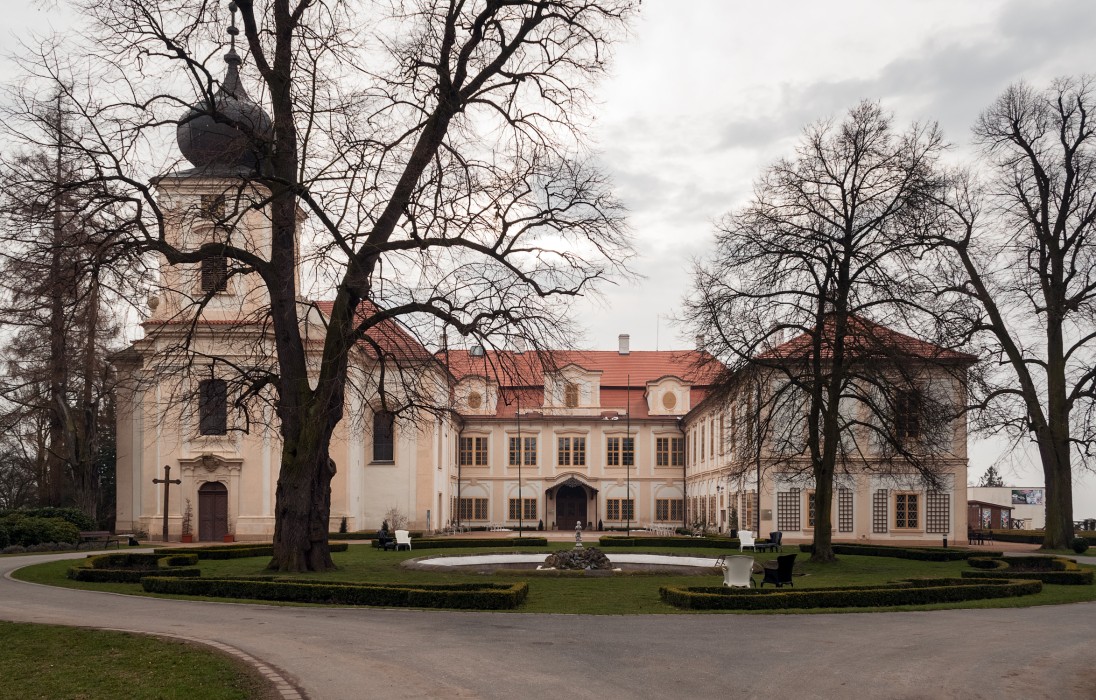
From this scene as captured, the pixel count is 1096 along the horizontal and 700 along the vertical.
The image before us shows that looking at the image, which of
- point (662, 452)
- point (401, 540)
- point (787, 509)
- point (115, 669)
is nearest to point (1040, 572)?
point (115, 669)

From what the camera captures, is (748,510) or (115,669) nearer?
(115,669)

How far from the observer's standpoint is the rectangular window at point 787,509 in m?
45.3

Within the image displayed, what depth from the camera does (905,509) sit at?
45531 millimetres

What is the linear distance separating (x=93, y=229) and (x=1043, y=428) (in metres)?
30.0

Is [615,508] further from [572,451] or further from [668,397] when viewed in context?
[668,397]

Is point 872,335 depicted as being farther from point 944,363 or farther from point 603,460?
point 603,460

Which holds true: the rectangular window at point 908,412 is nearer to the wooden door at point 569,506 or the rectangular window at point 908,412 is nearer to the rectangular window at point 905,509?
the rectangular window at point 905,509

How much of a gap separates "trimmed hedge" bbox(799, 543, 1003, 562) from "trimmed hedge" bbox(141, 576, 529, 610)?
613 inches

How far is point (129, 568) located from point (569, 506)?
43038mm

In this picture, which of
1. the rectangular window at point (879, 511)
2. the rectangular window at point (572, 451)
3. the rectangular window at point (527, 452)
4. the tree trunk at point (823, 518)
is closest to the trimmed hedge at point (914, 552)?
the tree trunk at point (823, 518)

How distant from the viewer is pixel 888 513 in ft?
149

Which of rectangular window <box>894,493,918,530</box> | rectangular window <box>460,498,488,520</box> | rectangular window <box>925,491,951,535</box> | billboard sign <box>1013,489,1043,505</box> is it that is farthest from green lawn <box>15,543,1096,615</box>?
billboard sign <box>1013,489,1043,505</box>

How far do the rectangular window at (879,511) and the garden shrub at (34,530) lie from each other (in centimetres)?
3110

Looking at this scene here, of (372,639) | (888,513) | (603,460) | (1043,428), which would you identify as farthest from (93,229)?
(603,460)
